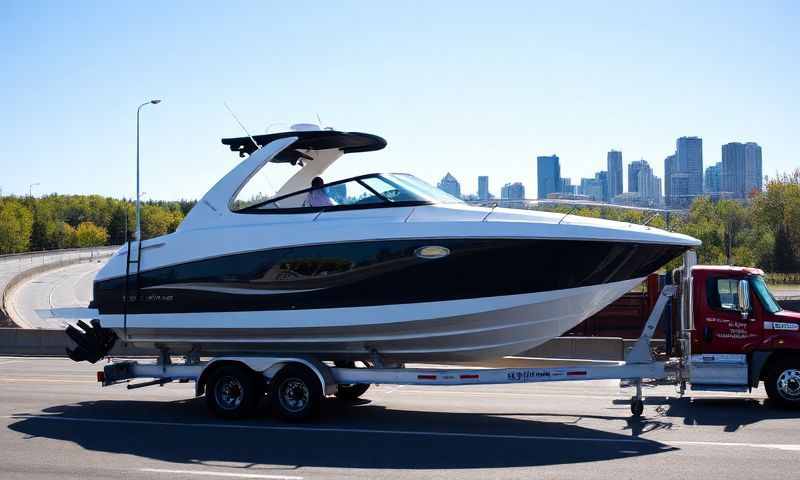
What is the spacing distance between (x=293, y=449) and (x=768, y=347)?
684 cm

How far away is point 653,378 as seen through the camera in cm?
1096

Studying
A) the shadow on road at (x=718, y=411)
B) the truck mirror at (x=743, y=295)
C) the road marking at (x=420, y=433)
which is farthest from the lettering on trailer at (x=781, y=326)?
the road marking at (x=420, y=433)

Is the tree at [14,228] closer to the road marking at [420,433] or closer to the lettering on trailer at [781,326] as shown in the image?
the road marking at [420,433]

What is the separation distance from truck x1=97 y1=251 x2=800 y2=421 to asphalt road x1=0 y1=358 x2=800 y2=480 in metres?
0.34

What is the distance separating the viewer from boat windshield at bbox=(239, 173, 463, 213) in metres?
11.9

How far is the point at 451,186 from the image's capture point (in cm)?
1380

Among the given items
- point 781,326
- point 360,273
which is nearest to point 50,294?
point 360,273

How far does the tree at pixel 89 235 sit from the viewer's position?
12638cm

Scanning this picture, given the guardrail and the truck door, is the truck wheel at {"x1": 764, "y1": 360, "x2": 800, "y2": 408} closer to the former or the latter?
the truck door

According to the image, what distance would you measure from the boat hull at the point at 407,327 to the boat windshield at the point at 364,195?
1.49 metres

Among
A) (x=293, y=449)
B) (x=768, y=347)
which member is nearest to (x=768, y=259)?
(x=768, y=347)

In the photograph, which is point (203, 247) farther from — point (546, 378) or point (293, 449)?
point (546, 378)

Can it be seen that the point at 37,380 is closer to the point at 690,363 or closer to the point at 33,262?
the point at 690,363

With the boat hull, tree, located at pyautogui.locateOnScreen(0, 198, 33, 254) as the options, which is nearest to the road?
the boat hull
